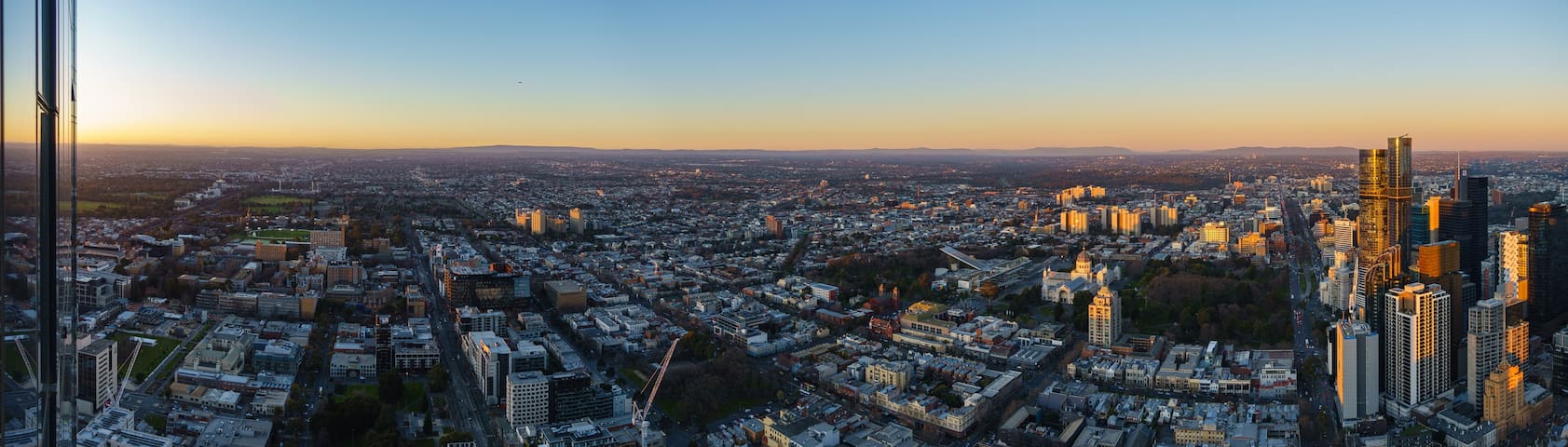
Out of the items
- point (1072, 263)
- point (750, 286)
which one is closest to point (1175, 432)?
point (750, 286)

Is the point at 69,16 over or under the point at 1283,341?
over

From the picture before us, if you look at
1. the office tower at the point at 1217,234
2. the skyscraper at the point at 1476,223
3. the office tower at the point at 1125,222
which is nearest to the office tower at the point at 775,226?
the office tower at the point at 1125,222

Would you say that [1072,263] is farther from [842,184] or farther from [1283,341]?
[842,184]

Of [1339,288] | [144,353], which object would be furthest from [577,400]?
[1339,288]

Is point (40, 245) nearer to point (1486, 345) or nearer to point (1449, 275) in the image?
point (1486, 345)

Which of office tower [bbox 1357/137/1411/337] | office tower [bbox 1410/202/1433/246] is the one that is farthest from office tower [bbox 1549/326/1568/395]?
office tower [bbox 1410/202/1433/246]

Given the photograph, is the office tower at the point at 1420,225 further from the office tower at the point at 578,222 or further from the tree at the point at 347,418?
the office tower at the point at 578,222
